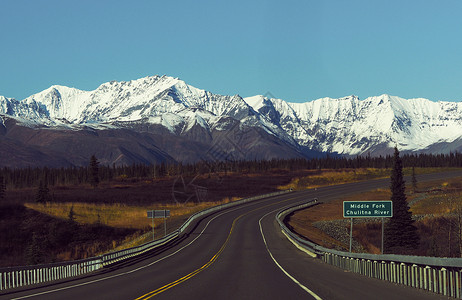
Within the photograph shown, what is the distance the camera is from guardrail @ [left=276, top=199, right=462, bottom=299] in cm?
1594

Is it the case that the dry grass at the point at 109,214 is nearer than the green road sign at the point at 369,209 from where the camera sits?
No

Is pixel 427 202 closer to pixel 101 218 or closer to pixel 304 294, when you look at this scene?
pixel 101 218

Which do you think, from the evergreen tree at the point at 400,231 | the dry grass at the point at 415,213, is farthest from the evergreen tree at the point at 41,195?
the evergreen tree at the point at 400,231

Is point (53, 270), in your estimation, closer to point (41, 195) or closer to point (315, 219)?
point (315, 219)

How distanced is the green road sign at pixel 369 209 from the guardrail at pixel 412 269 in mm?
5746

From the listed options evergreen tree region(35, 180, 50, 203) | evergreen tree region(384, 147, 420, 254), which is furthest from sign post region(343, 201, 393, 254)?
evergreen tree region(35, 180, 50, 203)

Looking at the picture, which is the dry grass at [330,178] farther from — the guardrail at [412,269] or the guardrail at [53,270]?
the guardrail at [412,269]

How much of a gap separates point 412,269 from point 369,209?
2052 cm

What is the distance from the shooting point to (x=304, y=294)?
57.9ft

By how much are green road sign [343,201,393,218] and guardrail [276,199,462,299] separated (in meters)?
5.75

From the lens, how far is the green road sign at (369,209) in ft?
Answer: 129

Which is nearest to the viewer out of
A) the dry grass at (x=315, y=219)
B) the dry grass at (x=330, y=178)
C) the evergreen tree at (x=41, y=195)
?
the dry grass at (x=315, y=219)

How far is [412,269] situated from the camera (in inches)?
766

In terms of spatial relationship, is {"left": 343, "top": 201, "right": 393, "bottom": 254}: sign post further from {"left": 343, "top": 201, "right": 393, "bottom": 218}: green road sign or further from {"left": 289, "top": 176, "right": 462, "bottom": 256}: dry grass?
{"left": 289, "top": 176, "right": 462, "bottom": 256}: dry grass
